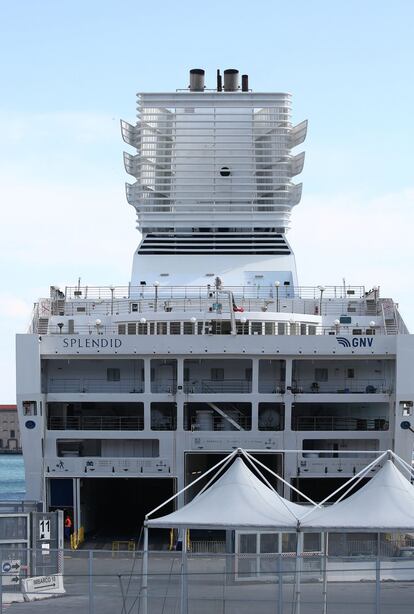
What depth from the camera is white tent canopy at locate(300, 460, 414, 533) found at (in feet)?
86.4

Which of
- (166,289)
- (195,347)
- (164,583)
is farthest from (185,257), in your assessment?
(164,583)

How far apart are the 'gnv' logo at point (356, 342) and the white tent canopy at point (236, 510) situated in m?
12.3

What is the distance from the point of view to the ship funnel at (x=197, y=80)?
2100 inches

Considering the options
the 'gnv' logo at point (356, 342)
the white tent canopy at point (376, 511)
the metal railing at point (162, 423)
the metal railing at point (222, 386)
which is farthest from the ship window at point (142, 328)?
the white tent canopy at point (376, 511)

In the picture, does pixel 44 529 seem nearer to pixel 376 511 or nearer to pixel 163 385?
pixel 376 511

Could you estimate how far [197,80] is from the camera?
175 ft

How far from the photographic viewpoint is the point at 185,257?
166 feet

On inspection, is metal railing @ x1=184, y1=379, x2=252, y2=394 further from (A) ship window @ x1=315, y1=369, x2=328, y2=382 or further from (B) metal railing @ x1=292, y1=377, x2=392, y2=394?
(A) ship window @ x1=315, y1=369, x2=328, y2=382

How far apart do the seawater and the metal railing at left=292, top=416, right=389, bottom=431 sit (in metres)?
34.8

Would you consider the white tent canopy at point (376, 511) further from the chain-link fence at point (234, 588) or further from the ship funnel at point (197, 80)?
the ship funnel at point (197, 80)

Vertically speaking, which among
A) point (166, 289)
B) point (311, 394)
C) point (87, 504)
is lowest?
point (87, 504)

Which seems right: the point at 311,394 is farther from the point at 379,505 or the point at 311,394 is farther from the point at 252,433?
the point at 379,505

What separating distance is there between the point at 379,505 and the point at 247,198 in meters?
26.1

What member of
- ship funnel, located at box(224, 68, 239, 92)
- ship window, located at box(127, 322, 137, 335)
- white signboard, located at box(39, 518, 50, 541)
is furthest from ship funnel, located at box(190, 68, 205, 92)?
white signboard, located at box(39, 518, 50, 541)
